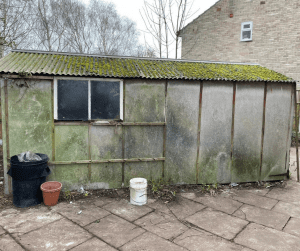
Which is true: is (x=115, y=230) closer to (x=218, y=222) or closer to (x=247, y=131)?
(x=218, y=222)

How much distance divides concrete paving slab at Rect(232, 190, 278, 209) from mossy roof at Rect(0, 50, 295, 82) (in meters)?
2.80

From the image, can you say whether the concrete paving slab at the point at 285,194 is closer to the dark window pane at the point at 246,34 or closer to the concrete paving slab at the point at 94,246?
the concrete paving slab at the point at 94,246

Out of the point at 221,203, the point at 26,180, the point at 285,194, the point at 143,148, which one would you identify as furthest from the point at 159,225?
the point at 285,194

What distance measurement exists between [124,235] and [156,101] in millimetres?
3110

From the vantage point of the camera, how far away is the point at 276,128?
21.4 ft

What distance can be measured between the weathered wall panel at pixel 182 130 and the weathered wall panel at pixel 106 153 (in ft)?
4.01

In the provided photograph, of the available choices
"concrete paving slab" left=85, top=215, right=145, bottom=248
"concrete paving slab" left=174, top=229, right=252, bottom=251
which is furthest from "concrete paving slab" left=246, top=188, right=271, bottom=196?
"concrete paving slab" left=85, top=215, right=145, bottom=248

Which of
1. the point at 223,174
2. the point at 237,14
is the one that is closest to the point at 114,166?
the point at 223,174

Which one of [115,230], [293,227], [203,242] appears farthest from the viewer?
[293,227]

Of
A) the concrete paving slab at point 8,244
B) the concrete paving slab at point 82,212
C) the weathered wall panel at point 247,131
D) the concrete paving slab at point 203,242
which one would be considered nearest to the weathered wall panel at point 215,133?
the weathered wall panel at point 247,131

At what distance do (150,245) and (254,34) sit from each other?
1336 centimetres

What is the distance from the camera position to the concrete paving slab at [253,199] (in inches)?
209

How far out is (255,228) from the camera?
4293 millimetres

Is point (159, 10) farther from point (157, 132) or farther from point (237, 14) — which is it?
point (157, 132)
